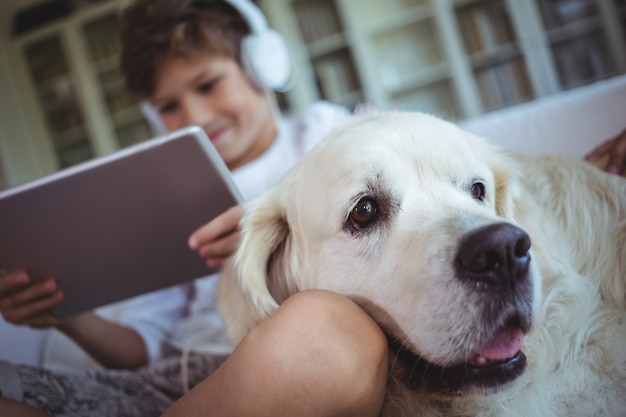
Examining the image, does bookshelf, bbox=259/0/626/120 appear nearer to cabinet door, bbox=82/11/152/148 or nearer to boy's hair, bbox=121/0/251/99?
cabinet door, bbox=82/11/152/148

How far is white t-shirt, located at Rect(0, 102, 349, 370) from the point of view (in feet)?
3.92

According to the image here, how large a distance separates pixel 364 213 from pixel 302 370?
0.28 metres

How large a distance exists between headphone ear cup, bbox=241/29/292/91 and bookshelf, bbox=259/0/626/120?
2.05 m

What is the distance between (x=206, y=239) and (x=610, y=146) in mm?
808

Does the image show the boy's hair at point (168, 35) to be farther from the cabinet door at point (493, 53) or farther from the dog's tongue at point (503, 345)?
the cabinet door at point (493, 53)

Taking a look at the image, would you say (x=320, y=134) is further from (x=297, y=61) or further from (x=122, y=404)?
(x=297, y=61)

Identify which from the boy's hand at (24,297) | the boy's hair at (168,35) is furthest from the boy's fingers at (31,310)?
the boy's hair at (168,35)

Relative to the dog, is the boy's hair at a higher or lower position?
higher

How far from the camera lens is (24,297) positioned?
94cm

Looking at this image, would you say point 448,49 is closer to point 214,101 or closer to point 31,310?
point 214,101

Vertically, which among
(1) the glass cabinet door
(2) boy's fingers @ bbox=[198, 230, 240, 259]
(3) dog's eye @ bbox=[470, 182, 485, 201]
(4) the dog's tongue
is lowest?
(4) the dog's tongue

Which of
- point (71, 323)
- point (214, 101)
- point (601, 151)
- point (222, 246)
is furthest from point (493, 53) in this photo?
point (71, 323)

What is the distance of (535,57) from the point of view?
11.3ft

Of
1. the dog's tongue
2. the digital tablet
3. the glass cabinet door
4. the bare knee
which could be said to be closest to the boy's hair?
the digital tablet
